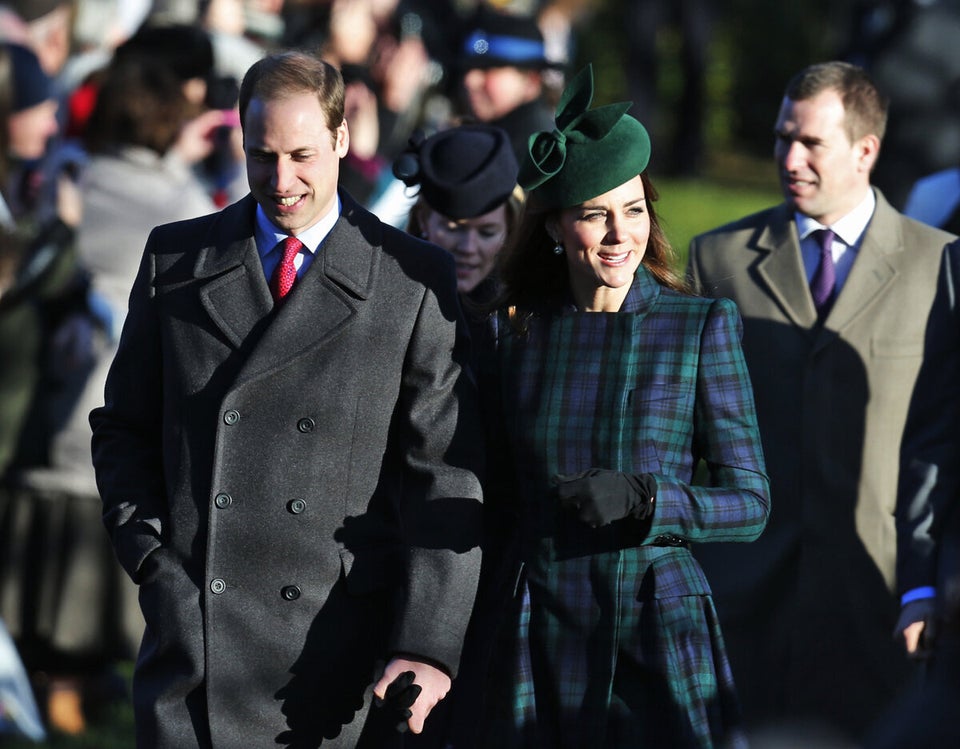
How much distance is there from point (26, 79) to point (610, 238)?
4.27m

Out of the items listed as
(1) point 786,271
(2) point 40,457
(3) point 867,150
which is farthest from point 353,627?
(2) point 40,457

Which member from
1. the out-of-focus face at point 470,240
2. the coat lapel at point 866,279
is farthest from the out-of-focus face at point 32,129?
the coat lapel at point 866,279

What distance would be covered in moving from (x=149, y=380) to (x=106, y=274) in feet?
10.9

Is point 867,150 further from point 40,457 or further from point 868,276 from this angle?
point 40,457

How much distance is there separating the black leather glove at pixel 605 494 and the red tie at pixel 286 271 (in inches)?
32.2

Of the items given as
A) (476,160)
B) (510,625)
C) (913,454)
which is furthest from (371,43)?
(510,625)

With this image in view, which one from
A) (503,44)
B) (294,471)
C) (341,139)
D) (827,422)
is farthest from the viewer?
(503,44)

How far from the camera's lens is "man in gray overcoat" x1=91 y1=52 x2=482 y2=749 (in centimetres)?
406

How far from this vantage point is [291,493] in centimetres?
408

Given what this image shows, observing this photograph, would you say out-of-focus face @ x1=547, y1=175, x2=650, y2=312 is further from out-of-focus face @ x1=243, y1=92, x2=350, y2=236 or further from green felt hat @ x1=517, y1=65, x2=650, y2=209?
out-of-focus face @ x1=243, y1=92, x2=350, y2=236

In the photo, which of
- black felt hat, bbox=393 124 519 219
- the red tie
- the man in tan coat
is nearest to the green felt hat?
the red tie

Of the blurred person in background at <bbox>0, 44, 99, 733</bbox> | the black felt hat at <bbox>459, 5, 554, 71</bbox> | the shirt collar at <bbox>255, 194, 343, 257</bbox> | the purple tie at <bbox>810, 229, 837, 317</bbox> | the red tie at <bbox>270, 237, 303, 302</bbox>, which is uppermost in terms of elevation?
the black felt hat at <bbox>459, 5, 554, 71</bbox>

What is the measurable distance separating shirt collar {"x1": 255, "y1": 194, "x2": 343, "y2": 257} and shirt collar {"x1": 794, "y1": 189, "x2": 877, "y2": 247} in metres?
2.15

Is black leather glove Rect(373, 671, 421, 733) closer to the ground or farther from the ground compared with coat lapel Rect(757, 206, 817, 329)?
closer to the ground
